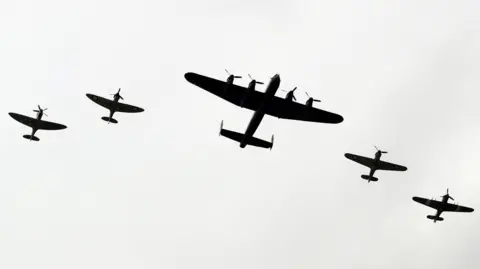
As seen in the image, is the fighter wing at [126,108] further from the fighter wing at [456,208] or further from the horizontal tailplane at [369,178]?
the fighter wing at [456,208]

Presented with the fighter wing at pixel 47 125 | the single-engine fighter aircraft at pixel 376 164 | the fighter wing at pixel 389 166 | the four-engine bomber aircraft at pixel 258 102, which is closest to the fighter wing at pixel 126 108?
the fighter wing at pixel 47 125

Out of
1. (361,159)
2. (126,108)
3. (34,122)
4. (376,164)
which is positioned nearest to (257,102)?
(126,108)

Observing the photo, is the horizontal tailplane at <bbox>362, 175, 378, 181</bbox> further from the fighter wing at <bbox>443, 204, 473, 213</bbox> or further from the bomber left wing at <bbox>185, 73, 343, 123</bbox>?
the bomber left wing at <bbox>185, 73, 343, 123</bbox>

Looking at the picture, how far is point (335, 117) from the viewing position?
67.8 meters

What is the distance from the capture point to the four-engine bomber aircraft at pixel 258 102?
63000mm

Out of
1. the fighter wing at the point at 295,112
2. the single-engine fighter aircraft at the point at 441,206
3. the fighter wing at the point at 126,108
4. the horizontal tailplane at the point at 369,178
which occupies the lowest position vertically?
the single-engine fighter aircraft at the point at 441,206

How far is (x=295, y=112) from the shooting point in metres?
67.2

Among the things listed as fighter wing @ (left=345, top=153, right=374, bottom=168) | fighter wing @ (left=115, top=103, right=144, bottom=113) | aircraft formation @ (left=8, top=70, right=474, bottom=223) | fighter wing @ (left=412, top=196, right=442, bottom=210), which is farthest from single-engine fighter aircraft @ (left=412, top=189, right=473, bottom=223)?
fighter wing @ (left=115, top=103, right=144, bottom=113)

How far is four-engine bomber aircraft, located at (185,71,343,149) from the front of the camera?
207 ft

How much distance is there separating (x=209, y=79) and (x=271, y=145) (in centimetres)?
1292

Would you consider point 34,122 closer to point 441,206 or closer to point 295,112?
point 295,112

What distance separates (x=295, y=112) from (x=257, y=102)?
205 inches

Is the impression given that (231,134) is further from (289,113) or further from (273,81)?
(273,81)

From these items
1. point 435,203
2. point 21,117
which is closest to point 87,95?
point 21,117
